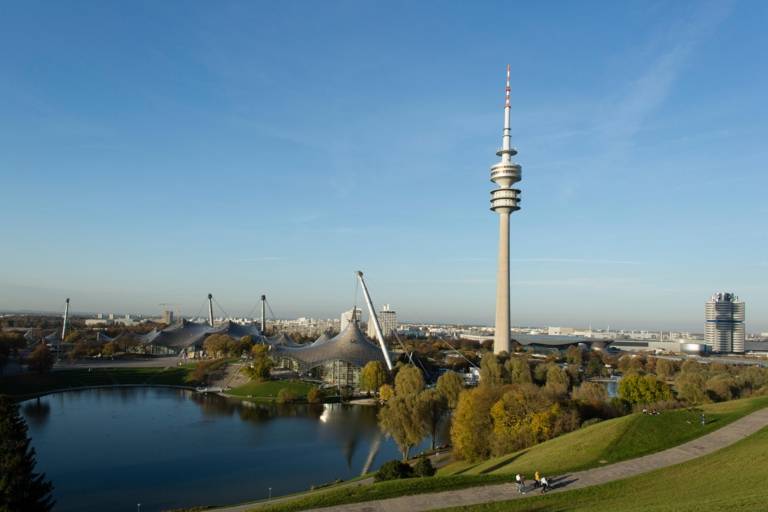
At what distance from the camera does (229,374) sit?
155 feet

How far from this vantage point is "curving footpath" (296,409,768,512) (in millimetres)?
10188

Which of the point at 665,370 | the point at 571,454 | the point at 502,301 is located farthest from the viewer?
the point at 502,301

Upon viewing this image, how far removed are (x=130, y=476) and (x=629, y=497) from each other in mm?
16761

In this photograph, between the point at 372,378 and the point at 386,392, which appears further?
the point at 372,378

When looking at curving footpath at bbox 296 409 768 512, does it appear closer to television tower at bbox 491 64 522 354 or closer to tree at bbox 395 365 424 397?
tree at bbox 395 365 424 397

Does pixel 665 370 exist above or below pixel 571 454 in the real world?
below

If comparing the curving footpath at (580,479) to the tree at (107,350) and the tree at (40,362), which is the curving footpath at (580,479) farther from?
the tree at (107,350)

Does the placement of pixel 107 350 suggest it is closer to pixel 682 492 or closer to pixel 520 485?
pixel 520 485

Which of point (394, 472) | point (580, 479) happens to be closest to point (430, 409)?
point (394, 472)

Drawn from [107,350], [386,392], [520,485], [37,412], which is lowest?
[37,412]

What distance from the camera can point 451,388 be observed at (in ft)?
101

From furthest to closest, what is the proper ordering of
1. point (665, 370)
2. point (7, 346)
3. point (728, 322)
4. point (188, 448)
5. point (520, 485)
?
point (728, 322)
point (665, 370)
point (7, 346)
point (188, 448)
point (520, 485)

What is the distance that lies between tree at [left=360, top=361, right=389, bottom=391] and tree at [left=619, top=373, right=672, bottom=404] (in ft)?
58.1

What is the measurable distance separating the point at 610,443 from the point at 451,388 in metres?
17.0
